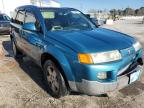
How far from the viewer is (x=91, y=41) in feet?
12.6

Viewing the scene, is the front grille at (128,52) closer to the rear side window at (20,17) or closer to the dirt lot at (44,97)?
the dirt lot at (44,97)

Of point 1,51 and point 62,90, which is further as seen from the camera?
point 1,51

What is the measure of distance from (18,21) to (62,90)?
321cm

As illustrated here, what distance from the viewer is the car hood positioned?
362cm

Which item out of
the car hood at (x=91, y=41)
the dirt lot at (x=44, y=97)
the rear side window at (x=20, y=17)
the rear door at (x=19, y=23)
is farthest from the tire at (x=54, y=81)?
the rear side window at (x=20, y=17)

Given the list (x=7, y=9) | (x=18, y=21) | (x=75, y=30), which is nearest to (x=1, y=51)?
(x=18, y=21)

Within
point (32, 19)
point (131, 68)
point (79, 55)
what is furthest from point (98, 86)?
point (32, 19)

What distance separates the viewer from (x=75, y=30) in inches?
181

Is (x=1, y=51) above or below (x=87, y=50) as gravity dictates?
below

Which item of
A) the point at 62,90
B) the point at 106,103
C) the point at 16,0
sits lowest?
the point at 106,103

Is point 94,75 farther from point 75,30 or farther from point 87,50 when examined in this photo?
point 75,30

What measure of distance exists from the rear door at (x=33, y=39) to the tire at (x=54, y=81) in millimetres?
425

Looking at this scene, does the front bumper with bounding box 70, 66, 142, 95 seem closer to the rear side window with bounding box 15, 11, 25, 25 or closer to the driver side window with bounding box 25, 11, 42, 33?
the driver side window with bounding box 25, 11, 42, 33

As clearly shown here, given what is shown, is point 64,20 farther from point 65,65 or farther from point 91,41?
point 65,65
